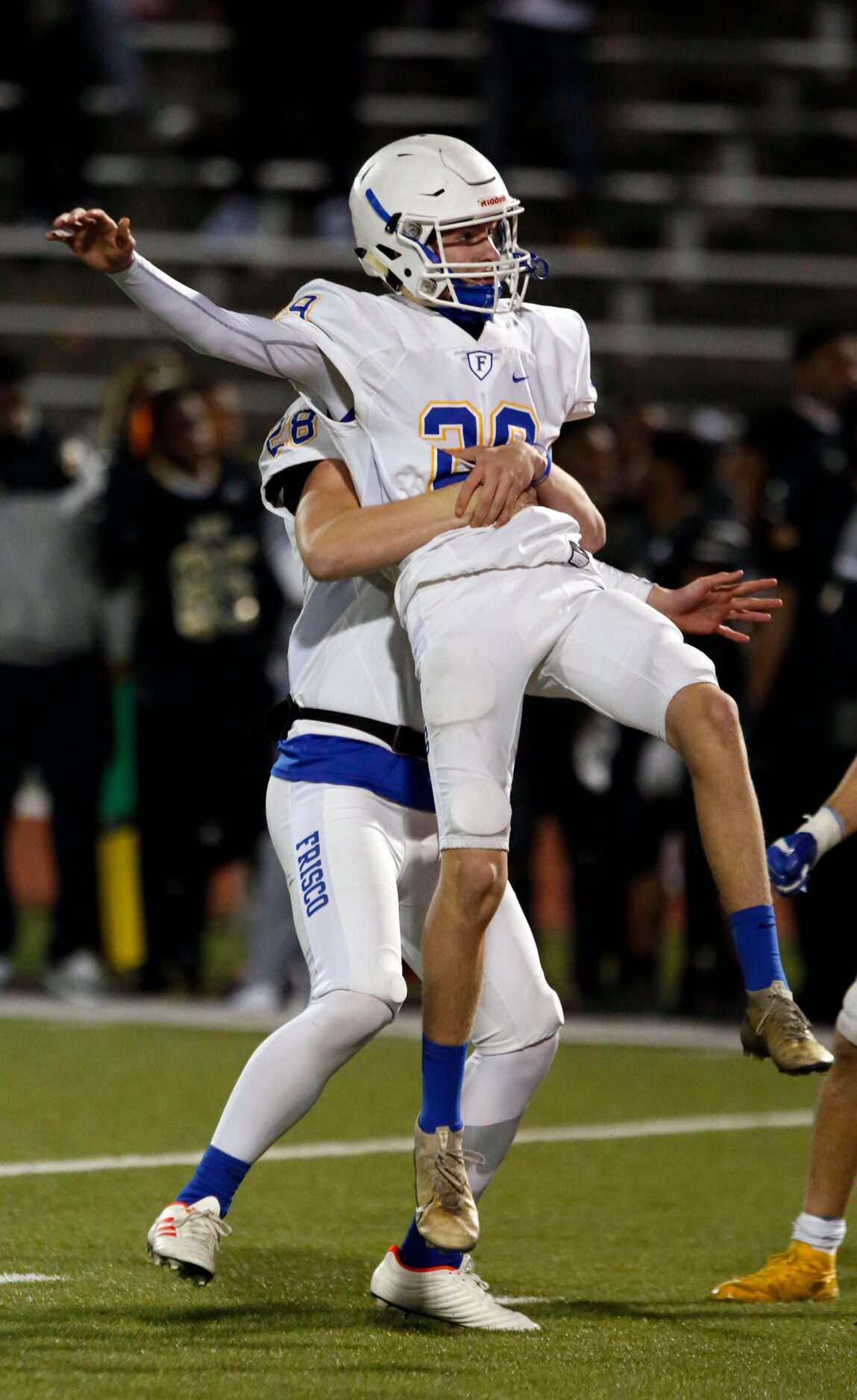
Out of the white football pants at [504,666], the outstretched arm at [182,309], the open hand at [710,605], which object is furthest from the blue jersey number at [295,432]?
the open hand at [710,605]

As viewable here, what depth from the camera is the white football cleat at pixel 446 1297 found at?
3.62 meters

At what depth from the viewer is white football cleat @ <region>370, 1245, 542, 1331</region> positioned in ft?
11.9

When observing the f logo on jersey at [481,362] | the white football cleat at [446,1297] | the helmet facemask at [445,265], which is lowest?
the white football cleat at [446,1297]

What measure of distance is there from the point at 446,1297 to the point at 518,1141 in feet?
6.35

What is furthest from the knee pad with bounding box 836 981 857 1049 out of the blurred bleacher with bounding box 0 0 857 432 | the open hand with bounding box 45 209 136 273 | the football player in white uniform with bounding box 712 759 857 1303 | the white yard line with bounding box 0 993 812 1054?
the blurred bleacher with bounding box 0 0 857 432

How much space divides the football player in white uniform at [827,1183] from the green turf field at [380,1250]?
0.20 feet

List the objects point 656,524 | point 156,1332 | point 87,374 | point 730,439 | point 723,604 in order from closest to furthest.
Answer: point 156,1332 → point 723,604 → point 656,524 → point 730,439 → point 87,374

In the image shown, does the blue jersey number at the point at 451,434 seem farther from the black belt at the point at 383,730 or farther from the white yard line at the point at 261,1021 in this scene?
Result: the white yard line at the point at 261,1021

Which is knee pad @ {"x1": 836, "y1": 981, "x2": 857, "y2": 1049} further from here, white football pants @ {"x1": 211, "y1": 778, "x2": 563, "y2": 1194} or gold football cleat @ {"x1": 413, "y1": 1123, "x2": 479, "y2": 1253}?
gold football cleat @ {"x1": 413, "y1": 1123, "x2": 479, "y2": 1253}

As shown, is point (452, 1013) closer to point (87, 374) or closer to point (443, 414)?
point (443, 414)

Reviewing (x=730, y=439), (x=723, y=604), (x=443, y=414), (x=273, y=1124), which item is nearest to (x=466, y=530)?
(x=443, y=414)

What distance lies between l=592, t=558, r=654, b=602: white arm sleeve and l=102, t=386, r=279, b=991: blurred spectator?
3.99m

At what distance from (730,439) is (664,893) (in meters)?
2.38

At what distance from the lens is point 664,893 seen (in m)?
8.15
